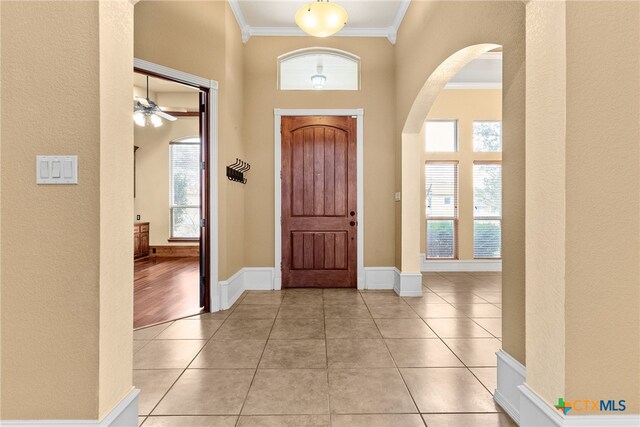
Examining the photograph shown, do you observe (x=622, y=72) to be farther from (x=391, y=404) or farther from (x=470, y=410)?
(x=391, y=404)

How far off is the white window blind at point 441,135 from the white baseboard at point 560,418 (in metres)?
5.19

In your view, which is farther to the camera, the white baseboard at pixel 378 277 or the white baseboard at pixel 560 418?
the white baseboard at pixel 378 277

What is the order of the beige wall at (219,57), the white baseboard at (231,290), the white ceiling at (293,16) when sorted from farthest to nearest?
the white ceiling at (293,16)
the white baseboard at (231,290)
the beige wall at (219,57)

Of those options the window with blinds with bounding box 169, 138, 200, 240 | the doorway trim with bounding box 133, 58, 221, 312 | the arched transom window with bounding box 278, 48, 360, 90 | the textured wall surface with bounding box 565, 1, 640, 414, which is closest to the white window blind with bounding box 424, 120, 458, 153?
the arched transom window with bounding box 278, 48, 360, 90

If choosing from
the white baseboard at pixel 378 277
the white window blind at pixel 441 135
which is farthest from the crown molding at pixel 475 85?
the white baseboard at pixel 378 277

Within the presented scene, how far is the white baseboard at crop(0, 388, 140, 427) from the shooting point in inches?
53.7

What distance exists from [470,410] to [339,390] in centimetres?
75

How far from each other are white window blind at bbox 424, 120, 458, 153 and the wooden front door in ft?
7.07

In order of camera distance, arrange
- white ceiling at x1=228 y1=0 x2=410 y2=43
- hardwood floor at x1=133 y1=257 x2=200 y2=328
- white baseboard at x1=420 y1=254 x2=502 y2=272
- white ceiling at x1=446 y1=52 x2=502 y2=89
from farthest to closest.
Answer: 1. white baseboard at x1=420 y1=254 x2=502 y2=272
2. white ceiling at x1=446 y1=52 x2=502 y2=89
3. white ceiling at x1=228 y1=0 x2=410 y2=43
4. hardwood floor at x1=133 y1=257 x2=200 y2=328

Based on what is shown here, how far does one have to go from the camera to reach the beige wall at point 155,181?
772cm

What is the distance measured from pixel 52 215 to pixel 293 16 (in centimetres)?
388

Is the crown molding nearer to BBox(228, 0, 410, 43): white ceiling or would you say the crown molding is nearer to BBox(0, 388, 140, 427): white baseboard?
BBox(228, 0, 410, 43): white ceiling

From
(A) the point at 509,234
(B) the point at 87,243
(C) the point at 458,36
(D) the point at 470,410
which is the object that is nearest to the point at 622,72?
(A) the point at 509,234

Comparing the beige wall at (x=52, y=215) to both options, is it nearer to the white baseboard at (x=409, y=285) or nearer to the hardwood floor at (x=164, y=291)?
the hardwood floor at (x=164, y=291)
